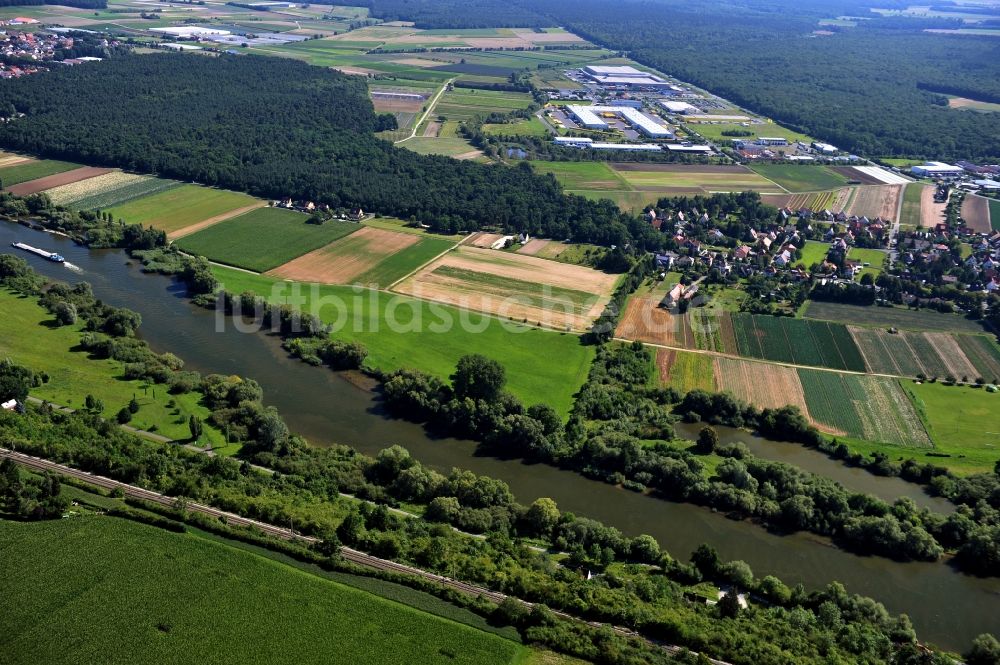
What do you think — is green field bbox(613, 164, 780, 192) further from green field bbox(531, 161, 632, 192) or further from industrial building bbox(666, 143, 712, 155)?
industrial building bbox(666, 143, 712, 155)

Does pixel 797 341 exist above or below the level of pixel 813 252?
below

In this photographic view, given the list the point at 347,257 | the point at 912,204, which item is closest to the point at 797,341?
the point at 347,257

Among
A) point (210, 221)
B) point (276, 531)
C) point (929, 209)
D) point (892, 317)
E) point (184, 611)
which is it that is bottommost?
point (276, 531)

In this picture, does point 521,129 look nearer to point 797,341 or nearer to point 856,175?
point 856,175

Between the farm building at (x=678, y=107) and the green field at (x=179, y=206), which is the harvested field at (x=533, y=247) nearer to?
the green field at (x=179, y=206)

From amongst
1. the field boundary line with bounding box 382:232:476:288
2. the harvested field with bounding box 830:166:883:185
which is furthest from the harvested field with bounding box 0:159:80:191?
the harvested field with bounding box 830:166:883:185
